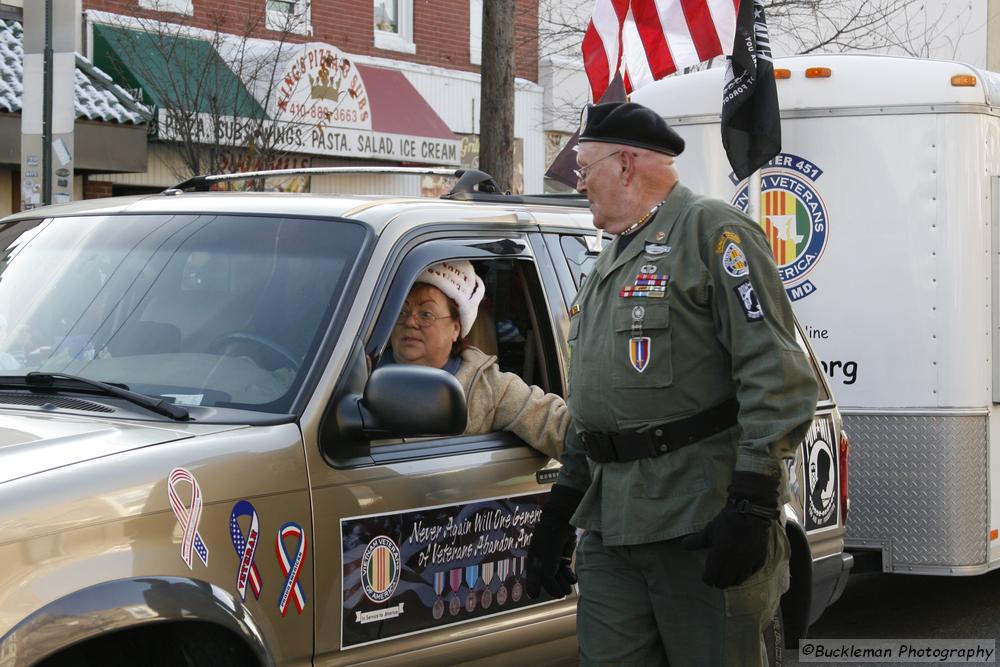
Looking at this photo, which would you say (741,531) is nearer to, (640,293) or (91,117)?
(640,293)

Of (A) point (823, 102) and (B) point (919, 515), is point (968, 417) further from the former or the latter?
(A) point (823, 102)

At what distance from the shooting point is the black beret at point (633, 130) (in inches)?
144

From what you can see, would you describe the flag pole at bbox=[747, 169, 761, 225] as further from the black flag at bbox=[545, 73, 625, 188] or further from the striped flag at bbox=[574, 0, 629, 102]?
the striped flag at bbox=[574, 0, 629, 102]

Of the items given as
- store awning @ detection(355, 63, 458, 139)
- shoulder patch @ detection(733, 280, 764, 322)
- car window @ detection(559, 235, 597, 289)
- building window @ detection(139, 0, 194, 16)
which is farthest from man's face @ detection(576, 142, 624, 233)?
store awning @ detection(355, 63, 458, 139)

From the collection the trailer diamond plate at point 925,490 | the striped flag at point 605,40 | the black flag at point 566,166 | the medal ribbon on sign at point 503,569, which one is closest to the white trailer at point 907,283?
the trailer diamond plate at point 925,490

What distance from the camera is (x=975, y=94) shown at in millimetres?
6738

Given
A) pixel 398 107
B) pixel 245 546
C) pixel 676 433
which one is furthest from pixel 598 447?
pixel 398 107

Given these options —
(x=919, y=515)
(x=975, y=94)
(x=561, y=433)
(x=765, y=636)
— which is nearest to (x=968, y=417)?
(x=919, y=515)

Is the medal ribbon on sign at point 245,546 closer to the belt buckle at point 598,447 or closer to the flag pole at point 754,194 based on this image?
the belt buckle at point 598,447

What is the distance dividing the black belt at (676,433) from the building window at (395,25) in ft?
50.0

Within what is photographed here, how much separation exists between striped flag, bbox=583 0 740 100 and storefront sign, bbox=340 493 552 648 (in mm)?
4442

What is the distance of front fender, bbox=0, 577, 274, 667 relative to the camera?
2.70m

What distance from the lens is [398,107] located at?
17.6m

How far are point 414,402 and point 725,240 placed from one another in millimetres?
860
